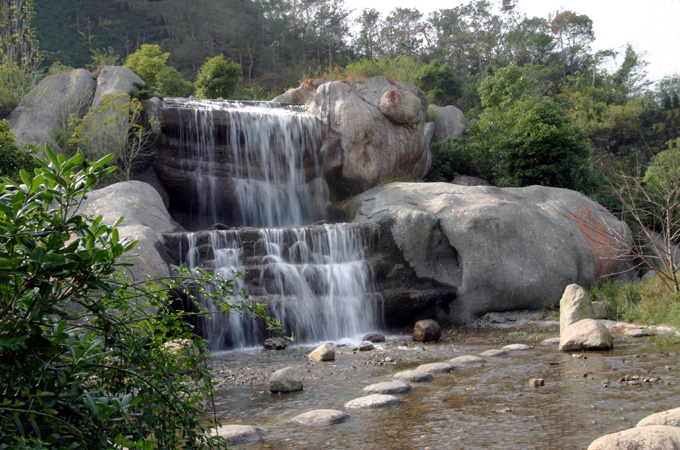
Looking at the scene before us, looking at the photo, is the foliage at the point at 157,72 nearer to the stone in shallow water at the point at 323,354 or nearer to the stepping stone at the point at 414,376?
the stone in shallow water at the point at 323,354

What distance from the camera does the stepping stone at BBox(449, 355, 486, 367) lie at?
7.76 metres

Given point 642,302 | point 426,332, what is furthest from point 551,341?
point 642,302

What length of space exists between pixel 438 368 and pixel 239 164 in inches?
411

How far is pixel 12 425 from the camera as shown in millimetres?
1868

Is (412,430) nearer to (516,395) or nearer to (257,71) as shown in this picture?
(516,395)

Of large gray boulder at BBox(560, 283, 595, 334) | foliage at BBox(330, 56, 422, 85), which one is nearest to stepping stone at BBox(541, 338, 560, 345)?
Answer: large gray boulder at BBox(560, 283, 595, 334)

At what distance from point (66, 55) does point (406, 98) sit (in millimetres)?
24056

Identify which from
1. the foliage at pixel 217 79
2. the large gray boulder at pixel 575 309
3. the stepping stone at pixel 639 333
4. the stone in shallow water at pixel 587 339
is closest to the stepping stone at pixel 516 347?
the stone in shallow water at pixel 587 339

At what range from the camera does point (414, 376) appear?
7.03 m

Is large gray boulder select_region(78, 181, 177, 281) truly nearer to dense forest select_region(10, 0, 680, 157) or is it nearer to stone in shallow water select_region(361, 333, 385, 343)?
stone in shallow water select_region(361, 333, 385, 343)

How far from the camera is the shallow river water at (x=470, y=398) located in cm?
478

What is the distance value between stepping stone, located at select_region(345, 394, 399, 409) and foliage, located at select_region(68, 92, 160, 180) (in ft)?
33.9

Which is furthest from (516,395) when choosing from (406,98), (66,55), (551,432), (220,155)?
(66,55)

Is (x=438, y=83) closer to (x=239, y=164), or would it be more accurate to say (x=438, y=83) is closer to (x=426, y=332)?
(x=239, y=164)
